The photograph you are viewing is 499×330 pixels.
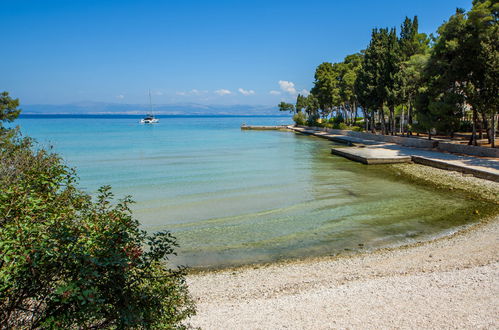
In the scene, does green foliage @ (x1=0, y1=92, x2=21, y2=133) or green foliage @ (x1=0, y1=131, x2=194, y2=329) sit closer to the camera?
green foliage @ (x1=0, y1=131, x2=194, y2=329)

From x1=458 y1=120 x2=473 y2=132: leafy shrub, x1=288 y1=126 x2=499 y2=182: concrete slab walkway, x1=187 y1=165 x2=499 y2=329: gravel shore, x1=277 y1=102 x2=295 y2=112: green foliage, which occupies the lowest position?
x1=187 y1=165 x2=499 y2=329: gravel shore

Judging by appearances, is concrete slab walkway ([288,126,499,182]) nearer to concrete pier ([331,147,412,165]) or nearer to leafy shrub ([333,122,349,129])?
concrete pier ([331,147,412,165])

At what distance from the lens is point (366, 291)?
24.2 ft

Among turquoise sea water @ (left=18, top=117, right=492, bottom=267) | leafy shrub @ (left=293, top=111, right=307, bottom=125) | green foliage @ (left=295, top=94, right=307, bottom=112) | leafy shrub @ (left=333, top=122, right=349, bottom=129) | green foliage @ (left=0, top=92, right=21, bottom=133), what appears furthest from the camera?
green foliage @ (left=295, top=94, right=307, bottom=112)

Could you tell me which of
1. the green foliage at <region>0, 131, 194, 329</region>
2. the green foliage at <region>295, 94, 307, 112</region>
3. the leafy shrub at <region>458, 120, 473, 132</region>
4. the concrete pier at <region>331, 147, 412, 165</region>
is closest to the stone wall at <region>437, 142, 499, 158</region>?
the concrete pier at <region>331, 147, 412, 165</region>

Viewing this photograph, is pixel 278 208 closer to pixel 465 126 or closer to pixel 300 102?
pixel 465 126

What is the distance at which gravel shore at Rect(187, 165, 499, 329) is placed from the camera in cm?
619

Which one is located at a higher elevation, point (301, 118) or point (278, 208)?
point (301, 118)

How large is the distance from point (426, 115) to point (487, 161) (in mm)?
8403

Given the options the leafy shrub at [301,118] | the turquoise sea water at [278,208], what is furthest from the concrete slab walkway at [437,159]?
the leafy shrub at [301,118]

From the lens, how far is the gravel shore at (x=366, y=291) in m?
6.19

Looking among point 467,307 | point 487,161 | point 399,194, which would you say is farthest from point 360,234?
point 487,161

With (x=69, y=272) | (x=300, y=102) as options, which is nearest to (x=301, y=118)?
(x=300, y=102)

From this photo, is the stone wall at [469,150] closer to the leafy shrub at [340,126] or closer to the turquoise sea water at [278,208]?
the turquoise sea water at [278,208]
